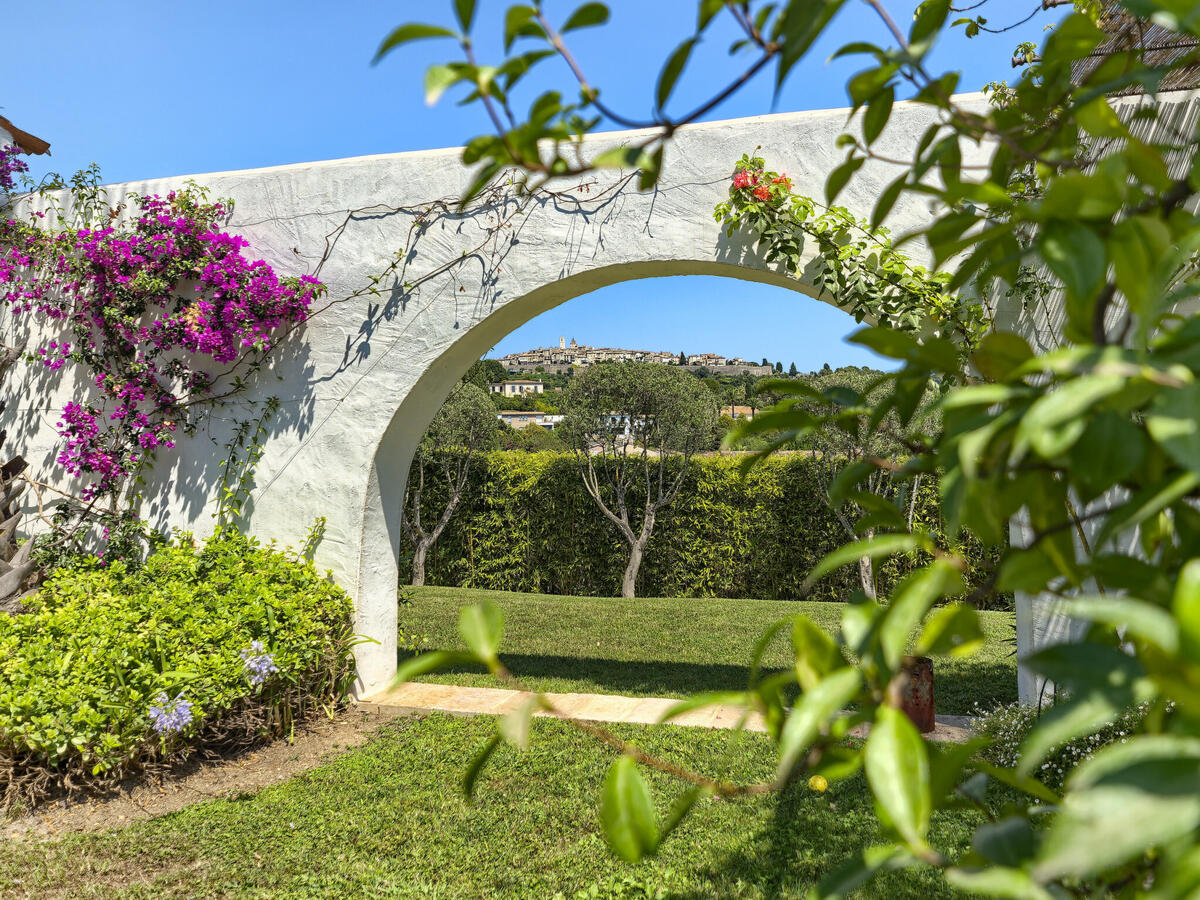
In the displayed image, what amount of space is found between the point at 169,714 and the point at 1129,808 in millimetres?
3719

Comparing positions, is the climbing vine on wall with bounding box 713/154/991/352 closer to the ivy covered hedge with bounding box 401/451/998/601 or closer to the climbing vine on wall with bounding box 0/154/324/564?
the climbing vine on wall with bounding box 0/154/324/564

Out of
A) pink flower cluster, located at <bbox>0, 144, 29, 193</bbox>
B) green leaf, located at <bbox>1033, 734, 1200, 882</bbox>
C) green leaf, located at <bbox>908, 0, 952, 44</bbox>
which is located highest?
pink flower cluster, located at <bbox>0, 144, 29, 193</bbox>

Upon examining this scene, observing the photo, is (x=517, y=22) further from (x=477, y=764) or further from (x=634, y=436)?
(x=634, y=436)

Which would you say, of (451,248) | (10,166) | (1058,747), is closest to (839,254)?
(451,248)

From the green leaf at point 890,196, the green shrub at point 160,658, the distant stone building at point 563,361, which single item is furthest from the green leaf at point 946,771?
the distant stone building at point 563,361

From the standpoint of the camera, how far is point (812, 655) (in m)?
0.57

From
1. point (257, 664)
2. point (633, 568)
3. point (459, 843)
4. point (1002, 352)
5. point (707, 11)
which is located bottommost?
point (459, 843)

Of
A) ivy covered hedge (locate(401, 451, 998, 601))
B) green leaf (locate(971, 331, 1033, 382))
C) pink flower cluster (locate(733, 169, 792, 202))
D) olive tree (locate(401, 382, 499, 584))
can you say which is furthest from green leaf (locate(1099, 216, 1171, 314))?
olive tree (locate(401, 382, 499, 584))

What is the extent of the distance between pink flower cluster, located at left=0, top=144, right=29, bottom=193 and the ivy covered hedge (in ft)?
23.4

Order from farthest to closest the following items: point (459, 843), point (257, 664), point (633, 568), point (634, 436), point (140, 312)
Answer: point (634, 436)
point (633, 568)
point (140, 312)
point (257, 664)
point (459, 843)

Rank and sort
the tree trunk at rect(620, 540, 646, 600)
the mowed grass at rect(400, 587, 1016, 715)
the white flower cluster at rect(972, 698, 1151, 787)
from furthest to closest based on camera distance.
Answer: the tree trunk at rect(620, 540, 646, 600)
the mowed grass at rect(400, 587, 1016, 715)
the white flower cluster at rect(972, 698, 1151, 787)

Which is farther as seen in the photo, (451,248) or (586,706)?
(586,706)

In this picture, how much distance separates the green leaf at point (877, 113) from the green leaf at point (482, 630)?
53 cm

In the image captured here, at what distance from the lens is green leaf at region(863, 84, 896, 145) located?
71 centimetres
